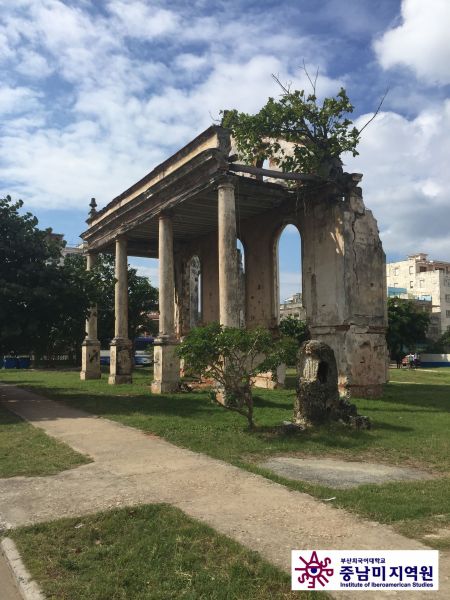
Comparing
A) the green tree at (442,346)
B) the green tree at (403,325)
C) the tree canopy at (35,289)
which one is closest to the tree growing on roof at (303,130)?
the tree canopy at (35,289)

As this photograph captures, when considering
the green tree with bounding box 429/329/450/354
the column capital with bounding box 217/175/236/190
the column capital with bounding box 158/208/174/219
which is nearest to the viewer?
the column capital with bounding box 217/175/236/190

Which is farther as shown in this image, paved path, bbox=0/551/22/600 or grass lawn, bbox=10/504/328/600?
paved path, bbox=0/551/22/600

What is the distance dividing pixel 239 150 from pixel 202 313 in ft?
33.3

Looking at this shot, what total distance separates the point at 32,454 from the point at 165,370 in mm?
10070

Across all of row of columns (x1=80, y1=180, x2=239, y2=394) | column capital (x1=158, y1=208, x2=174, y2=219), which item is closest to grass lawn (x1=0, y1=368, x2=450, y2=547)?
row of columns (x1=80, y1=180, x2=239, y2=394)

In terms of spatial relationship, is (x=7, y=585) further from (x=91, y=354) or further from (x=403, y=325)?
(x=403, y=325)

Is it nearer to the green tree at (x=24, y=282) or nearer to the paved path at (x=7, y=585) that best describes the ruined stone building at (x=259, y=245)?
the green tree at (x=24, y=282)

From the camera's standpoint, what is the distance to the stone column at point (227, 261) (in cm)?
1462

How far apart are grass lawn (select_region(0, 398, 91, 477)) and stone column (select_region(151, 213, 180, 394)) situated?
25.2 ft

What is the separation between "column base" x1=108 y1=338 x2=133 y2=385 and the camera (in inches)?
860

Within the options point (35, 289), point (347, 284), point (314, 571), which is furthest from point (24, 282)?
point (314, 571)

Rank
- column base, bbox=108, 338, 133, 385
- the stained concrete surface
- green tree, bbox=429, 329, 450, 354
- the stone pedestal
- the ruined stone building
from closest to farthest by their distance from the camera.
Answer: the stained concrete surface < the ruined stone building < the stone pedestal < column base, bbox=108, 338, 133, 385 < green tree, bbox=429, 329, 450, 354

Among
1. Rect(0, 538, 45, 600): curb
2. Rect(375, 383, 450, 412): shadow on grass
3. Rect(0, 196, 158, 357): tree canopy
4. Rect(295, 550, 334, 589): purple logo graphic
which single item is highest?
Rect(0, 196, 158, 357): tree canopy

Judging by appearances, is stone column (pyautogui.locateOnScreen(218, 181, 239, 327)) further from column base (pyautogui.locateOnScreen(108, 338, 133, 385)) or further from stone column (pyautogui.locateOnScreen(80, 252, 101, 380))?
stone column (pyautogui.locateOnScreen(80, 252, 101, 380))
